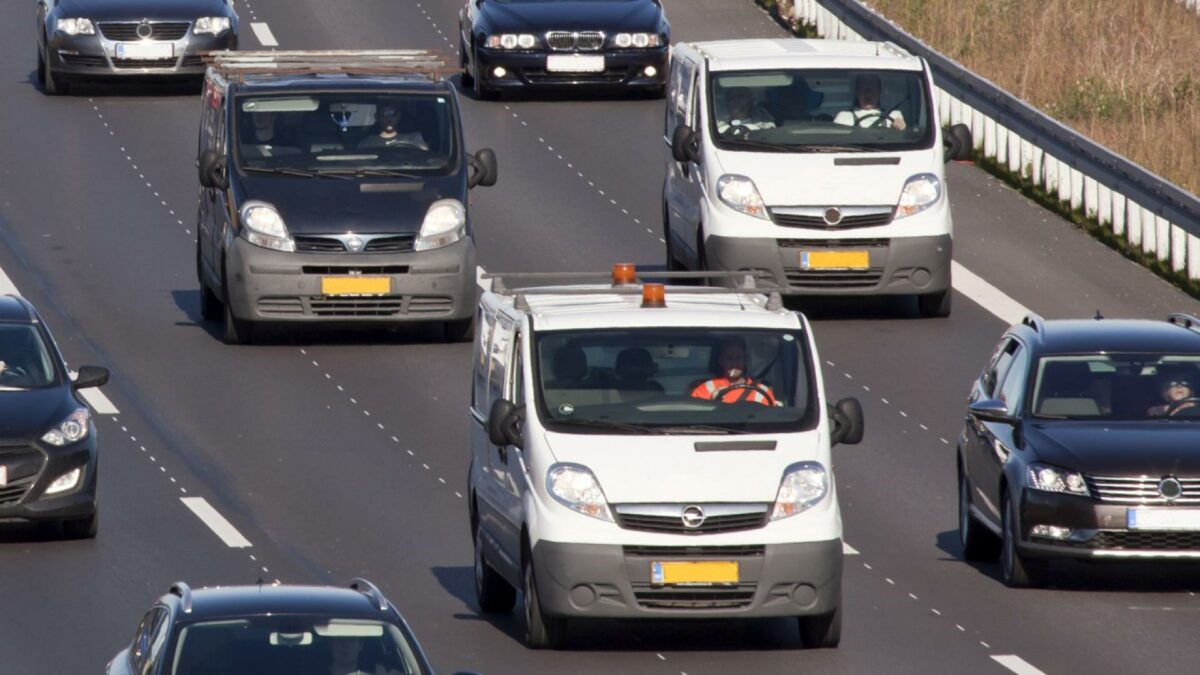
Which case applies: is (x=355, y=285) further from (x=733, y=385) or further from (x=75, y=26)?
(x=75, y=26)

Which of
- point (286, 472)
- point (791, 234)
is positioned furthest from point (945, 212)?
point (286, 472)

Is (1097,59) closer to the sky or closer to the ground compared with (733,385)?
closer to the ground

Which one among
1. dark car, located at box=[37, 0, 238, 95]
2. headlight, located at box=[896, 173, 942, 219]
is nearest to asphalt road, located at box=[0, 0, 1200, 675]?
dark car, located at box=[37, 0, 238, 95]

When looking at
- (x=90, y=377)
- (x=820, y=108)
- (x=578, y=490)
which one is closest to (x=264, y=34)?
(x=820, y=108)

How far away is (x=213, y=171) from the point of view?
27.5 metres

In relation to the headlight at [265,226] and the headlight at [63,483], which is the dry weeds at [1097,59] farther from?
the headlight at [63,483]

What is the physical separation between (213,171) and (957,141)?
20.9ft

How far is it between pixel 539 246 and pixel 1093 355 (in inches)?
456

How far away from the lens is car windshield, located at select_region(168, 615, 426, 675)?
12.4 metres

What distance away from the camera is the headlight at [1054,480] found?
61.8ft

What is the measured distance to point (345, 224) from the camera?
27.1m

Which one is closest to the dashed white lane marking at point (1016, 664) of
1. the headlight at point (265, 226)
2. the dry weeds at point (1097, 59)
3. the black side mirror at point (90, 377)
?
the black side mirror at point (90, 377)

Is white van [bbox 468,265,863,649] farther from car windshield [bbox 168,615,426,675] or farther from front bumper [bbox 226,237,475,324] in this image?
front bumper [bbox 226,237,475,324]

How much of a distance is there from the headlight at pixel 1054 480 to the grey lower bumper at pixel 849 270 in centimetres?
870
